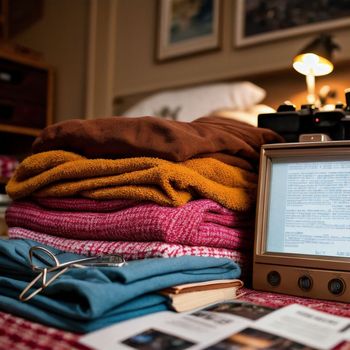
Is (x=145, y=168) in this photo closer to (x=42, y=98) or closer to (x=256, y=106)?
(x=256, y=106)

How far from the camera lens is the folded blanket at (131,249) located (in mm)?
589

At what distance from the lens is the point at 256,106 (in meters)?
1.35

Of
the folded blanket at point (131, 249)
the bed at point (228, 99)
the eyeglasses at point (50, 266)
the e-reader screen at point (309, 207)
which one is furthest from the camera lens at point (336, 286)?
the bed at point (228, 99)

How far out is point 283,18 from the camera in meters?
1.45

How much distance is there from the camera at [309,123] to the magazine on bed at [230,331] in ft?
0.95

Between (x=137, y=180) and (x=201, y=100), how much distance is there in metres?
0.87

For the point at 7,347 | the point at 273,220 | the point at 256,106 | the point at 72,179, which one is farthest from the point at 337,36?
the point at 7,347

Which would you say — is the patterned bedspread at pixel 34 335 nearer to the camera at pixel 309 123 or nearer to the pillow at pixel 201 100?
the camera at pixel 309 123

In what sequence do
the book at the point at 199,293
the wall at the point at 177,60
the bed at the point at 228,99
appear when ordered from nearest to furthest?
the book at the point at 199,293 → the bed at the point at 228,99 → the wall at the point at 177,60

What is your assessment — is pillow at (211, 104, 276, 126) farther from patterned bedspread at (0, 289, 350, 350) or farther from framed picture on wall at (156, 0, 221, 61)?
patterned bedspread at (0, 289, 350, 350)

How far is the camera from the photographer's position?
72cm

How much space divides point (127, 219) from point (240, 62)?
1.06m

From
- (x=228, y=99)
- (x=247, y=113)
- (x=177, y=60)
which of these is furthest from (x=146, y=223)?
(x=177, y=60)

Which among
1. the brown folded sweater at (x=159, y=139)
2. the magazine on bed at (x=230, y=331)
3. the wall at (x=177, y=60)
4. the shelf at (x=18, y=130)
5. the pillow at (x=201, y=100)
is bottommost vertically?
the magazine on bed at (x=230, y=331)
